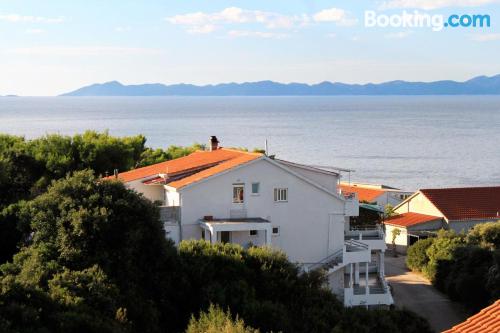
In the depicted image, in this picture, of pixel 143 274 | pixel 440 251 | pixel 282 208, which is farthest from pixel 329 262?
pixel 143 274

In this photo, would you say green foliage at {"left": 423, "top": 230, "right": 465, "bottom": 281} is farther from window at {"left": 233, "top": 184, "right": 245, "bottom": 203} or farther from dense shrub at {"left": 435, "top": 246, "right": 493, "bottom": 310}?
window at {"left": 233, "top": 184, "right": 245, "bottom": 203}

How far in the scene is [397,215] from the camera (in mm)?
48000

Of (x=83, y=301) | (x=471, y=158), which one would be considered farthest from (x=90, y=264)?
(x=471, y=158)

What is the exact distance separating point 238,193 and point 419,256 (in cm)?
1123

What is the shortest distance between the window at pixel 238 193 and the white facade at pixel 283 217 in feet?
0.13

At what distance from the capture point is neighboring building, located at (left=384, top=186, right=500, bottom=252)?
44094mm

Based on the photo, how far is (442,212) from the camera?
4472 centimetres

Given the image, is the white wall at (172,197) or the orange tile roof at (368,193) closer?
the white wall at (172,197)

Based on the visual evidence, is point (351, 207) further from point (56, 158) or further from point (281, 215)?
point (56, 158)

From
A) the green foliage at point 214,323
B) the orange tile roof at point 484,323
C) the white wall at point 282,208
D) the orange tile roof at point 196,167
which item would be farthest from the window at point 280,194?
the orange tile roof at point 484,323

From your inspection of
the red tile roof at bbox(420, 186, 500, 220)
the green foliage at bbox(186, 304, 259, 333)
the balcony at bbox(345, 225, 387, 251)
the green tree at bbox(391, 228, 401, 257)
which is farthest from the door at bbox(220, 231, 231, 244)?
the red tile roof at bbox(420, 186, 500, 220)

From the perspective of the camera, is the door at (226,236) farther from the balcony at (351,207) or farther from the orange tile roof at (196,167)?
the balcony at (351,207)

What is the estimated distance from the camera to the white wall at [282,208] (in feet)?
99.4

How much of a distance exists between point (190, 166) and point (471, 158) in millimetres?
85177
